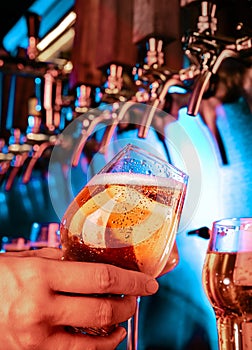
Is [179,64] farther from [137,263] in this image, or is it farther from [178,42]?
[137,263]

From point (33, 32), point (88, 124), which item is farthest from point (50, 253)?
point (33, 32)

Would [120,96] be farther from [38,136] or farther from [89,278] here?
[89,278]

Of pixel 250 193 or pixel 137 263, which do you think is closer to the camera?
pixel 137 263

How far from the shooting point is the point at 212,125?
147 cm

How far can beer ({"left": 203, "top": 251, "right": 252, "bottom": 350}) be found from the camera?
79 centimetres

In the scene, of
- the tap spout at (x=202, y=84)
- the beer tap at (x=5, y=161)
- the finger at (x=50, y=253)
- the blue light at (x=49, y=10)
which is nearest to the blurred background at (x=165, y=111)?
the tap spout at (x=202, y=84)

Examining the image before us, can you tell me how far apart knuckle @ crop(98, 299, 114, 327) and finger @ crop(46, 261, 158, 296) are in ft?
0.06

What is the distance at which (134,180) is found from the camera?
0.76 m

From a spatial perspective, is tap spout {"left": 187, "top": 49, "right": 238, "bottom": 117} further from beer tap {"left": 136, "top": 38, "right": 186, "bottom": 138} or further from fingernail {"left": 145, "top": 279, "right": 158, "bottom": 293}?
fingernail {"left": 145, "top": 279, "right": 158, "bottom": 293}

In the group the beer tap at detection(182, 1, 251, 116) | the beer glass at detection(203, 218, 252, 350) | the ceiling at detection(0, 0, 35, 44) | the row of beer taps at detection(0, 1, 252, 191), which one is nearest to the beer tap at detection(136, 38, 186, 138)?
the row of beer taps at detection(0, 1, 252, 191)

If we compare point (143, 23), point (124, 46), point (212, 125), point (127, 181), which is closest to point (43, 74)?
point (124, 46)

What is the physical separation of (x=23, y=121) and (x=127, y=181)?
2372 millimetres

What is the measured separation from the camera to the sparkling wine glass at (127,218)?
0.73 m

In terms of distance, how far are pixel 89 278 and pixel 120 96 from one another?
48.2 inches
